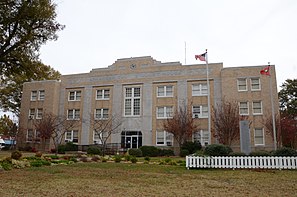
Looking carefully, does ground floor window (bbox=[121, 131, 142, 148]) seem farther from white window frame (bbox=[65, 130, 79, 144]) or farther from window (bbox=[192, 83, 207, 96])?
window (bbox=[192, 83, 207, 96])

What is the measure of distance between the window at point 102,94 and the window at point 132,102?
9.92ft

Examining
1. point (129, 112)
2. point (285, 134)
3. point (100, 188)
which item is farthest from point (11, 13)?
point (285, 134)

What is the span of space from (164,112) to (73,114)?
46.5ft

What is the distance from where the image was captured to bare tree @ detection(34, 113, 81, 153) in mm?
37562

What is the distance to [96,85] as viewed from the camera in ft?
137

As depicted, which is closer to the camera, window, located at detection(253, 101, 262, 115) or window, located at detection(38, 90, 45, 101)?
window, located at detection(253, 101, 262, 115)

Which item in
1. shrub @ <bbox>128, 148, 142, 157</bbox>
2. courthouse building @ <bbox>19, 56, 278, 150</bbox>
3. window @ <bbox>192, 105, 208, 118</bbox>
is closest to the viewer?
shrub @ <bbox>128, 148, 142, 157</bbox>

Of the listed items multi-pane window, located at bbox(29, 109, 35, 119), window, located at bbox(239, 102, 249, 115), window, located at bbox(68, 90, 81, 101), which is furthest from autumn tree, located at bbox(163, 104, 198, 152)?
multi-pane window, located at bbox(29, 109, 35, 119)

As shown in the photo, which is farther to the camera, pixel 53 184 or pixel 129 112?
pixel 129 112

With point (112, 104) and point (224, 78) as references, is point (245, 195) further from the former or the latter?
point (112, 104)

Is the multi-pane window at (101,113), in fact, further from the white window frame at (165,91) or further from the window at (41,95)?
the window at (41,95)

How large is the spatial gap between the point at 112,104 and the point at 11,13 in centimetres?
2348

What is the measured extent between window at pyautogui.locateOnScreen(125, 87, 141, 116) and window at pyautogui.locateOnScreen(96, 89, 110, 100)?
3.02 m

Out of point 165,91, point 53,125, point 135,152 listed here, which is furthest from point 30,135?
point 165,91
